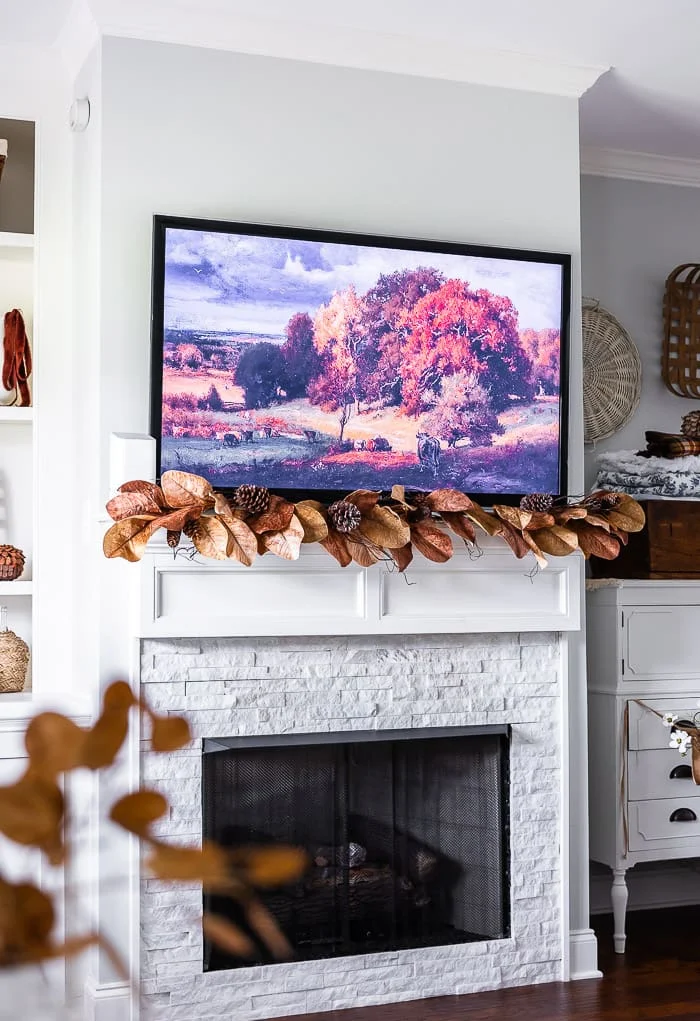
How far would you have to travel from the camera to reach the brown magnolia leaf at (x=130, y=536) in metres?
2.65

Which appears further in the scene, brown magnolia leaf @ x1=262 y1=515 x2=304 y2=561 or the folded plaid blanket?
the folded plaid blanket

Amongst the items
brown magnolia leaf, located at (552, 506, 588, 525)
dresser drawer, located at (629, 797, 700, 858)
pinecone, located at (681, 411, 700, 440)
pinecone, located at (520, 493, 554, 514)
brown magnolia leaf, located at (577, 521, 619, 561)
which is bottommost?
dresser drawer, located at (629, 797, 700, 858)

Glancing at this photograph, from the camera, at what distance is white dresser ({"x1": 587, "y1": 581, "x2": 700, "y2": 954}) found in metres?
3.40

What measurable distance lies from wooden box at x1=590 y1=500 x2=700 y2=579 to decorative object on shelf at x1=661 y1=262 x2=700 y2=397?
2.28ft

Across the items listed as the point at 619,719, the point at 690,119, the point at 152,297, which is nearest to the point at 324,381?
the point at 152,297

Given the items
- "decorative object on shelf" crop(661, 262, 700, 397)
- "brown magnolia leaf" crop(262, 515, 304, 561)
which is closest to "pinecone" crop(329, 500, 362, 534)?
"brown magnolia leaf" crop(262, 515, 304, 561)

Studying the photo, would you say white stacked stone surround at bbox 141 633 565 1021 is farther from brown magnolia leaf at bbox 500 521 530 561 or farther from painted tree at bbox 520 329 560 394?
painted tree at bbox 520 329 560 394

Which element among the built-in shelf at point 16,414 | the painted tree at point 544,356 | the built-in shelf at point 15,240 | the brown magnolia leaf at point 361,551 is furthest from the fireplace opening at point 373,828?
the built-in shelf at point 15,240

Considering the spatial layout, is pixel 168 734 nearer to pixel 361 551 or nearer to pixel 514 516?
pixel 361 551

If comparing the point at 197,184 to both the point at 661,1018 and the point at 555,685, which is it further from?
the point at 661,1018

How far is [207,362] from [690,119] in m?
1.99

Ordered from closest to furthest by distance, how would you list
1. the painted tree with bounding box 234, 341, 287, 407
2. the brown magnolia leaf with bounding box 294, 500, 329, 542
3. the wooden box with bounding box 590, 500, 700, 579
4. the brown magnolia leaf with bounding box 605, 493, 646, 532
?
the brown magnolia leaf with bounding box 294, 500, 329, 542, the painted tree with bounding box 234, 341, 287, 407, the brown magnolia leaf with bounding box 605, 493, 646, 532, the wooden box with bounding box 590, 500, 700, 579

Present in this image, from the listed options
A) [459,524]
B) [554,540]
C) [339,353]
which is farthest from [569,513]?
[339,353]

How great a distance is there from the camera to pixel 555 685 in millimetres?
3258
